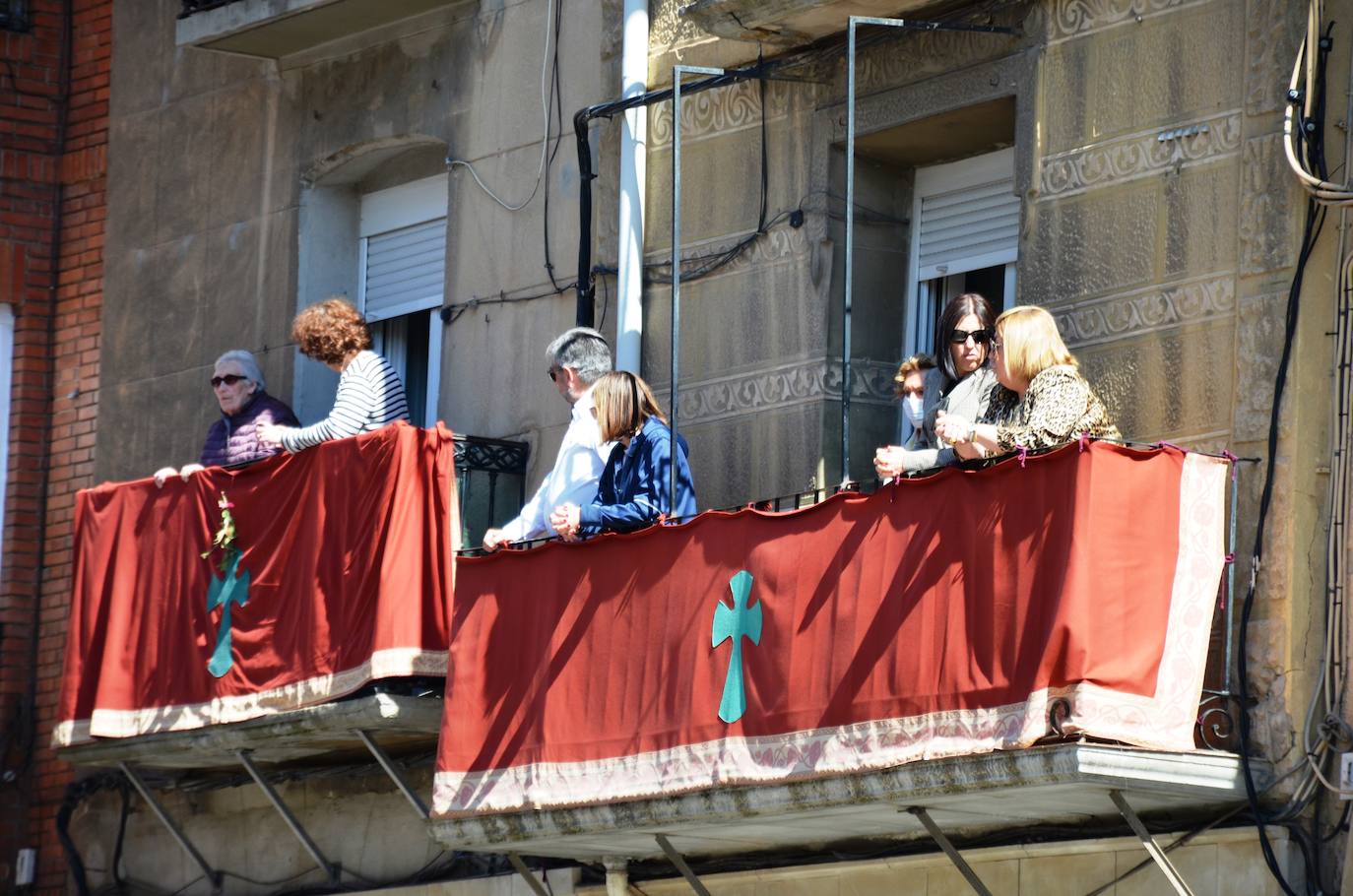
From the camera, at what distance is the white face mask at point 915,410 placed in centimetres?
1213

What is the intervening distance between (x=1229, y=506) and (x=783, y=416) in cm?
278

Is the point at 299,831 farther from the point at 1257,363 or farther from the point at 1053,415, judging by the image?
the point at 1257,363

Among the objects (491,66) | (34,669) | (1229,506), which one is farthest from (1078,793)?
(34,669)

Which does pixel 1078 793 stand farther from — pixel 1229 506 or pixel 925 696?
pixel 1229 506

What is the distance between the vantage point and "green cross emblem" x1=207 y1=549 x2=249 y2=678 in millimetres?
14188

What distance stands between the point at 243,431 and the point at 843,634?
4.98m

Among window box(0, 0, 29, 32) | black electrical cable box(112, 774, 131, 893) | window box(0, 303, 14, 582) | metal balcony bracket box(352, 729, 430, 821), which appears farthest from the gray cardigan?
window box(0, 0, 29, 32)

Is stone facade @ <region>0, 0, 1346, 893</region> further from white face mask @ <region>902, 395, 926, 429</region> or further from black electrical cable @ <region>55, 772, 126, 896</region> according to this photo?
white face mask @ <region>902, 395, 926, 429</region>

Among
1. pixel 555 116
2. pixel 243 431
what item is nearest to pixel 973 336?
pixel 555 116

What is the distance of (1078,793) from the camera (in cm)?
1050

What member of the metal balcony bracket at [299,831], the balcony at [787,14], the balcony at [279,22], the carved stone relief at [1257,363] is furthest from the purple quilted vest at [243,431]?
the carved stone relief at [1257,363]

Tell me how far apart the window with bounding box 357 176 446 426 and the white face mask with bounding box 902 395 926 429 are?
391 cm

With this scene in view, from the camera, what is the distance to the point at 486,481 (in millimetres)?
14148

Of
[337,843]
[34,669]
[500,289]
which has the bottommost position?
[337,843]
